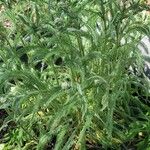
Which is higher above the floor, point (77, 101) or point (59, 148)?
point (77, 101)

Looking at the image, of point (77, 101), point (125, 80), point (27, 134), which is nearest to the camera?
point (77, 101)

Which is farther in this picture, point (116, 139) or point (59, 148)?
point (116, 139)

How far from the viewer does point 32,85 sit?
9.14 feet

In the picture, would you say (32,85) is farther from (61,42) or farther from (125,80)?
(125,80)

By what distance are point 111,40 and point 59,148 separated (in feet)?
2.42

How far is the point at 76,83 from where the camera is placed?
2.62 metres

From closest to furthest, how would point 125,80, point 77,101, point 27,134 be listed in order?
point 77,101 < point 125,80 < point 27,134

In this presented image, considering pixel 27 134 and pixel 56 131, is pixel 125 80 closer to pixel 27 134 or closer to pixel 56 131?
pixel 56 131

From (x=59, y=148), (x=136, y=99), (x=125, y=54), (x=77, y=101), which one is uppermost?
(x=125, y=54)

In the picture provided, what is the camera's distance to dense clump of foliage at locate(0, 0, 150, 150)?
2.58 metres

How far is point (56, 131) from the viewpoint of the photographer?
2.79m

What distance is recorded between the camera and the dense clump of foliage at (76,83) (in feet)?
8.46

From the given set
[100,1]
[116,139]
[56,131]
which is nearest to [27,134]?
[56,131]

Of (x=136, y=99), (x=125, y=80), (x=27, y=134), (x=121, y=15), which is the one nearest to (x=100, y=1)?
(x=121, y=15)
